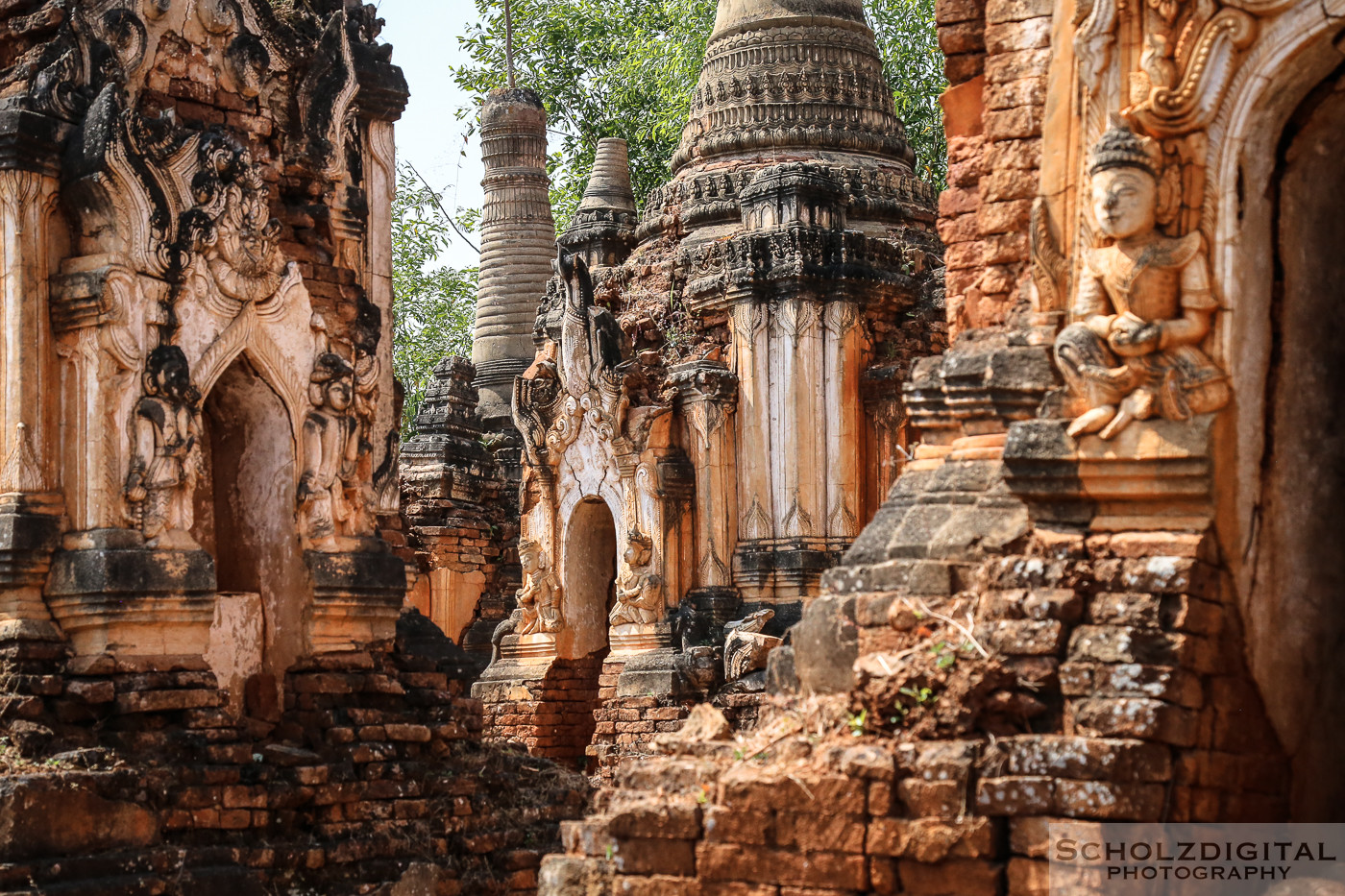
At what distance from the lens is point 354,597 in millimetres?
11336

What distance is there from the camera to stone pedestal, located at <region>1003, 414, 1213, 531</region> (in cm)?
645

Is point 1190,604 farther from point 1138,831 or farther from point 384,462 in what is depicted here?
point 384,462

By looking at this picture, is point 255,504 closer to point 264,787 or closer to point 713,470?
point 264,787

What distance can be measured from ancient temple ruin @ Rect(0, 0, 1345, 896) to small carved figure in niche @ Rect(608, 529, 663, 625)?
1.6 inches

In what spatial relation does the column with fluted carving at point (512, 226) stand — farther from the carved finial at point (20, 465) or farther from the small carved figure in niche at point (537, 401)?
the carved finial at point (20, 465)

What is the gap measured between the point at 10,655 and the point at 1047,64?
243 inches

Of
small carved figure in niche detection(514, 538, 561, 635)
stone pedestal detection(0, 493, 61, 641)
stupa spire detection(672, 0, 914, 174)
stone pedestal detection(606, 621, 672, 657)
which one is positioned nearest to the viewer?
stone pedestal detection(0, 493, 61, 641)

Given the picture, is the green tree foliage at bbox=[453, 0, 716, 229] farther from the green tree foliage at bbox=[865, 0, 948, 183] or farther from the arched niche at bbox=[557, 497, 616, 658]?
the arched niche at bbox=[557, 497, 616, 658]

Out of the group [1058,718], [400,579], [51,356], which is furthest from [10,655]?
[1058,718]

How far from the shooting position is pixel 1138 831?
19.7ft

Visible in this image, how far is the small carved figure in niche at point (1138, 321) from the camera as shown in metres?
6.50

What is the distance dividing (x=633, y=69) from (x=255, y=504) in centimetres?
1754

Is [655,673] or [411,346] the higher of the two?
[411,346]

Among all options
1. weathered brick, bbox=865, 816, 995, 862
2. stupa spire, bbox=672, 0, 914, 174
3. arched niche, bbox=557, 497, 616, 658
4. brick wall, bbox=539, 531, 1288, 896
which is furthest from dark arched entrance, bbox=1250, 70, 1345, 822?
stupa spire, bbox=672, 0, 914, 174
